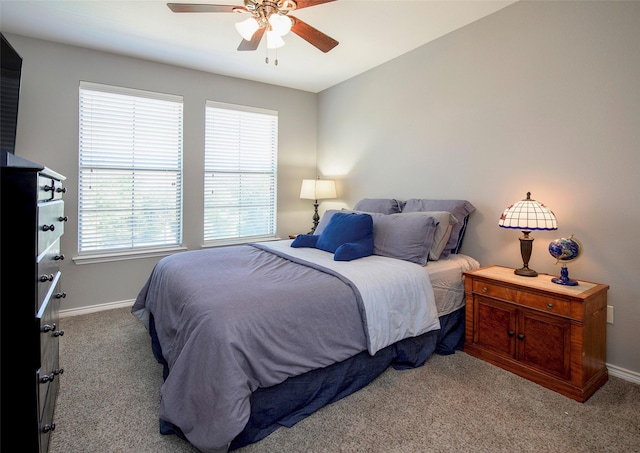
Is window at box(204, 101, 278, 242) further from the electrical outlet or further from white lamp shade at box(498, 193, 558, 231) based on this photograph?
the electrical outlet

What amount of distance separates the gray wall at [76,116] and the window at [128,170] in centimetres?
8

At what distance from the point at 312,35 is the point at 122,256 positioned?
2.94m

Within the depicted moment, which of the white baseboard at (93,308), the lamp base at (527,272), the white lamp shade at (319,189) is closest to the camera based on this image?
the lamp base at (527,272)

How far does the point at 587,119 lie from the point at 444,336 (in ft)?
6.02

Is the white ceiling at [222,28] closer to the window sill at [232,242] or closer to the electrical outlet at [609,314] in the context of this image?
the window sill at [232,242]

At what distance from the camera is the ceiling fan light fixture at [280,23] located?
2.07 meters

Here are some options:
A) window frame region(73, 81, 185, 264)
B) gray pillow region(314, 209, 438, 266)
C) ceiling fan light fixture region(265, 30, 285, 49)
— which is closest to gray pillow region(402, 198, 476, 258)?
gray pillow region(314, 209, 438, 266)

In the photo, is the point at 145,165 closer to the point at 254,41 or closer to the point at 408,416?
the point at 254,41

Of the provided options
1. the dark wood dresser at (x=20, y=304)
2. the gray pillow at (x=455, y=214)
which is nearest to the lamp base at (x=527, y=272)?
the gray pillow at (x=455, y=214)

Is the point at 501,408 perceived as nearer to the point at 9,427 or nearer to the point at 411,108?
the point at 9,427

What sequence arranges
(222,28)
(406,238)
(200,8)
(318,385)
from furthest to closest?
(222,28) < (406,238) < (200,8) < (318,385)

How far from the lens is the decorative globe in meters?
2.21

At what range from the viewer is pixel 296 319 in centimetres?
175

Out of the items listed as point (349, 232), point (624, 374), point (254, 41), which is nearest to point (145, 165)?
point (254, 41)
